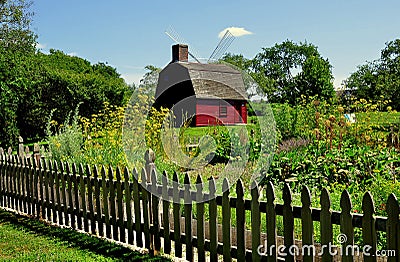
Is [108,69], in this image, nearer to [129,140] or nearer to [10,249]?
[129,140]

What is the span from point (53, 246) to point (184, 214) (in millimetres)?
1751

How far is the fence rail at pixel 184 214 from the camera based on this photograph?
3090 mm

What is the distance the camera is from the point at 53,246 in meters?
5.00

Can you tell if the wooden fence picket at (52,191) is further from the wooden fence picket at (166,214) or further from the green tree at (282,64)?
the green tree at (282,64)

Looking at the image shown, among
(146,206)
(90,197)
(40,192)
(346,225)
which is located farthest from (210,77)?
(346,225)

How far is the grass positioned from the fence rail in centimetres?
17

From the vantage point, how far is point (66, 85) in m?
23.2

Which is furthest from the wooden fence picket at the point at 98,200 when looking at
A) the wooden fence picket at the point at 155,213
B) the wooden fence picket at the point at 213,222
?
the wooden fence picket at the point at 213,222

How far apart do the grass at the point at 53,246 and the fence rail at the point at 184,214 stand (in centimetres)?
17

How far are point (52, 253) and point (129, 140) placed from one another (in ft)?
12.1

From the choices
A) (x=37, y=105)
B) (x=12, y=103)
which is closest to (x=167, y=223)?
(x=12, y=103)

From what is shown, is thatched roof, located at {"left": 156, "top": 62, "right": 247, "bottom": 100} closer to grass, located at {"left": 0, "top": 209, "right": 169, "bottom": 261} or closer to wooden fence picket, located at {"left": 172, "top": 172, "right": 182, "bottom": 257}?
grass, located at {"left": 0, "top": 209, "right": 169, "bottom": 261}

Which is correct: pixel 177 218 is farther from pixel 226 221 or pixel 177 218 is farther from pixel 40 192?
pixel 40 192

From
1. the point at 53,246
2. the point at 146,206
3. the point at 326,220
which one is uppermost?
the point at 326,220
